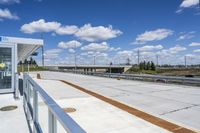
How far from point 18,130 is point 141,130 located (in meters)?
3.55

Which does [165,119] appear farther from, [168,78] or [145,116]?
[168,78]

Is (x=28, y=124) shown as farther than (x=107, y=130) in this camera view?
Yes

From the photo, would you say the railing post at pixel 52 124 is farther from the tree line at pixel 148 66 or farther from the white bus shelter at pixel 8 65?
the tree line at pixel 148 66

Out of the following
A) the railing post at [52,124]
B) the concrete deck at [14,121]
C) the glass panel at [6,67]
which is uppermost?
the glass panel at [6,67]

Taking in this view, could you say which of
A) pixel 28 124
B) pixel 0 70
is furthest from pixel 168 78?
pixel 28 124

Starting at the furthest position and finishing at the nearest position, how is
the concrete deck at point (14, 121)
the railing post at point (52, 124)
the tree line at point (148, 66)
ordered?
the tree line at point (148, 66), the concrete deck at point (14, 121), the railing post at point (52, 124)

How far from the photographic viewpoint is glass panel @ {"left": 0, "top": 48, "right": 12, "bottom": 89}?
11594mm

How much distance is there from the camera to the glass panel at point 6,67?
1159 centimetres

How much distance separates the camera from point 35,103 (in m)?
4.30

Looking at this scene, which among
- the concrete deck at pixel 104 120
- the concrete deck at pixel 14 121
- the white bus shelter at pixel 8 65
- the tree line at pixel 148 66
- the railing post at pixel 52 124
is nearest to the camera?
the railing post at pixel 52 124

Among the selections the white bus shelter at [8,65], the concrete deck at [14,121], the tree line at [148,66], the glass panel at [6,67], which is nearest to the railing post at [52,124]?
→ the concrete deck at [14,121]

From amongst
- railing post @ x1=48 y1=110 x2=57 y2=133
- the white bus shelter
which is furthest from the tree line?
railing post @ x1=48 y1=110 x2=57 y2=133

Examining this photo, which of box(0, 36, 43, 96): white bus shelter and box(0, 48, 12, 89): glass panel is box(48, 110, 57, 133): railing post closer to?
box(0, 36, 43, 96): white bus shelter

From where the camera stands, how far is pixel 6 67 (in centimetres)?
1182
